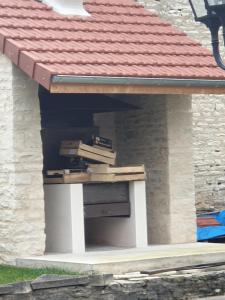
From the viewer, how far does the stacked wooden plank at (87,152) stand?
46.3 feet

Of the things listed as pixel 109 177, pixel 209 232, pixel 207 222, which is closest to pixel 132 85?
pixel 109 177

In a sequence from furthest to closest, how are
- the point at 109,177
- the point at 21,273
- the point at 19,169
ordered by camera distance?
the point at 109,177
the point at 19,169
the point at 21,273

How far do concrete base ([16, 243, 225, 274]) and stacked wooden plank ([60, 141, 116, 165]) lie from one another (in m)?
1.21

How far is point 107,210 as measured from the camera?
14156 millimetres

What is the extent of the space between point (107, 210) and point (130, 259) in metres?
1.76

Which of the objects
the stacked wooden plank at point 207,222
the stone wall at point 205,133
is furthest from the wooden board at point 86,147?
the stone wall at point 205,133

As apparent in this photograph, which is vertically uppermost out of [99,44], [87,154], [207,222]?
[99,44]

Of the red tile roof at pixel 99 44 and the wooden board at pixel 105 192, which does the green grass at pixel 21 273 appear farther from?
the red tile roof at pixel 99 44

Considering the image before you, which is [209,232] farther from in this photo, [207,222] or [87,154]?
[87,154]

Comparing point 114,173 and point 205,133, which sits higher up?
point 205,133

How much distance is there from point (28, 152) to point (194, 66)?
2.65m

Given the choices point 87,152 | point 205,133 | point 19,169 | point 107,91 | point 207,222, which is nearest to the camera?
point 107,91

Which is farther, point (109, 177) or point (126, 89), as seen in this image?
point (109, 177)

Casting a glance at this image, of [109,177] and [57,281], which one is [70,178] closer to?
[109,177]
